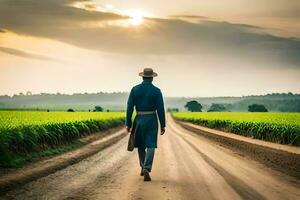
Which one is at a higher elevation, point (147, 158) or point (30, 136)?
point (30, 136)

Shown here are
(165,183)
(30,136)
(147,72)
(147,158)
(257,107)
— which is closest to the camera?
(165,183)

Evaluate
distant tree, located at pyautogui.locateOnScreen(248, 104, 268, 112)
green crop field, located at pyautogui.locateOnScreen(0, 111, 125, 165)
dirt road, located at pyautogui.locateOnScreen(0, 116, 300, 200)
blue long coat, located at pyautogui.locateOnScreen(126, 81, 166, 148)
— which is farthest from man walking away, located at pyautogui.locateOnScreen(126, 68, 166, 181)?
distant tree, located at pyautogui.locateOnScreen(248, 104, 268, 112)

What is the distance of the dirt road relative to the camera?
996 cm

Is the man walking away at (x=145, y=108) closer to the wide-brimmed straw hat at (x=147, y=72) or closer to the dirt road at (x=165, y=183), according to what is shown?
the wide-brimmed straw hat at (x=147, y=72)

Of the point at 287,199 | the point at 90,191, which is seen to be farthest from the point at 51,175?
the point at 287,199

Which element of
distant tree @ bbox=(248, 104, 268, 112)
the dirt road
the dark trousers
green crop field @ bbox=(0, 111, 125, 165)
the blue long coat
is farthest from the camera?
distant tree @ bbox=(248, 104, 268, 112)

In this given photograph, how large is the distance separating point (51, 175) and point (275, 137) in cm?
2066

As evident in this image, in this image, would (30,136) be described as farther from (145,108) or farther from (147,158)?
(147,158)

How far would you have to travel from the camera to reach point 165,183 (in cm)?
1163

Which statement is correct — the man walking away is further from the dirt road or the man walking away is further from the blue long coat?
the dirt road

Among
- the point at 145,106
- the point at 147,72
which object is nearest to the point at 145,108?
the point at 145,106

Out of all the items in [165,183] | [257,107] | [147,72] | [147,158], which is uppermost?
[257,107]

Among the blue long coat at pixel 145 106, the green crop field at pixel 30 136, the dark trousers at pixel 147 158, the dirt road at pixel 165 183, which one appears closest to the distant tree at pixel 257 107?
the green crop field at pixel 30 136

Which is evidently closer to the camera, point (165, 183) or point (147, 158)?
point (165, 183)
